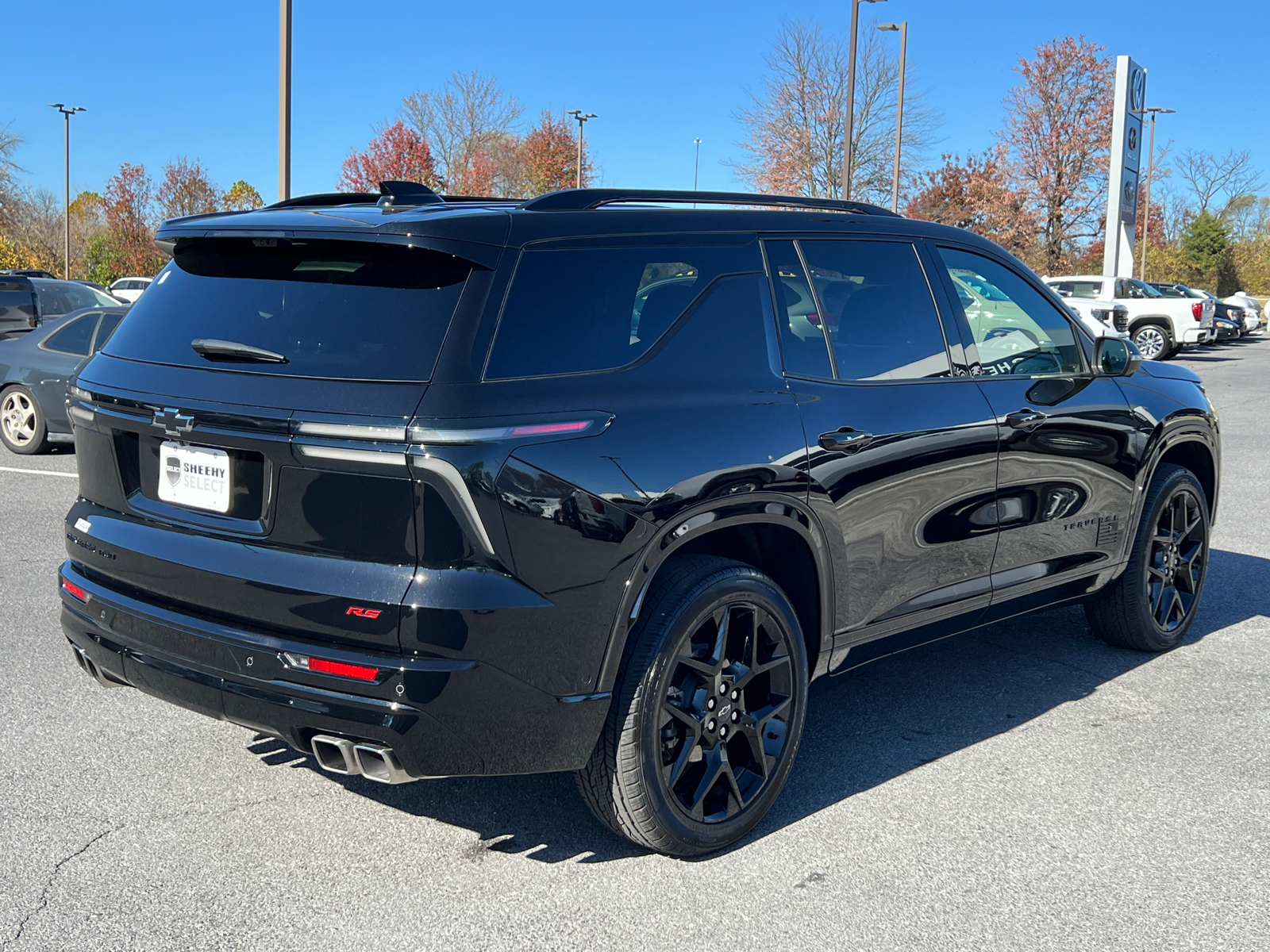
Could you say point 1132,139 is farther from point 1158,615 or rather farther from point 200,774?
point 200,774

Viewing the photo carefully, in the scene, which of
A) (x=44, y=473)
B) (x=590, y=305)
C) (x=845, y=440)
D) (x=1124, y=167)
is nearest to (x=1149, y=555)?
(x=845, y=440)

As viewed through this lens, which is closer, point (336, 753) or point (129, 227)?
point (336, 753)

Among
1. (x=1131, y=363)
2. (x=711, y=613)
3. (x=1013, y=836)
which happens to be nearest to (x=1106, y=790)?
(x=1013, y=836)

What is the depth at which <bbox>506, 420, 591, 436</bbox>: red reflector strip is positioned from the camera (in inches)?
111

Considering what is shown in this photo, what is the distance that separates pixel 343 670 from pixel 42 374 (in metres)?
9.79

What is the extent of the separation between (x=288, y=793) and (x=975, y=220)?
55.0 metres

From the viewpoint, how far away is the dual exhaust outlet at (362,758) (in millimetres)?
2861

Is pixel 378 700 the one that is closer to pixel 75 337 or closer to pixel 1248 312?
pixel 75 337

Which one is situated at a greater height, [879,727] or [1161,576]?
[1161,576]

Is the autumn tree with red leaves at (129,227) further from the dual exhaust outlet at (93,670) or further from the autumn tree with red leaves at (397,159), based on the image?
the dual exhaust outlet at (93,670)

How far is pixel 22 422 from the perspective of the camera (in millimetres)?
11312

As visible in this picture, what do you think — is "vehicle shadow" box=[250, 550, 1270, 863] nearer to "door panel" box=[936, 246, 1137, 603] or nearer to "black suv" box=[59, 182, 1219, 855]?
"black suv" box=[59, 182, 1219, 855]

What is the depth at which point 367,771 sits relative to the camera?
2.91 metres

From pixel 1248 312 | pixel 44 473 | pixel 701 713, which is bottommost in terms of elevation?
pixel 44 473
